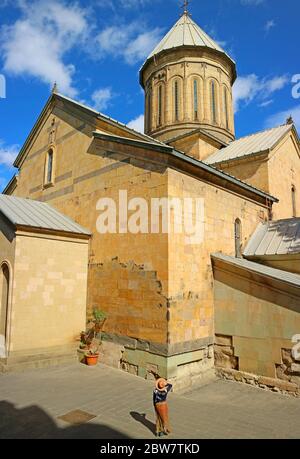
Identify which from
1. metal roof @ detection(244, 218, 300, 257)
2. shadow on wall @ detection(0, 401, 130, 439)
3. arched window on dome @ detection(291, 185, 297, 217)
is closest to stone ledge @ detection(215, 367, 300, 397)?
metal roof @ detection(244, 218, 300, 257)

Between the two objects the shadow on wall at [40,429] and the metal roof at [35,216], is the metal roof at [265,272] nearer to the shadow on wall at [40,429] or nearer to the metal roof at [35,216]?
the metal roof at [35,216]

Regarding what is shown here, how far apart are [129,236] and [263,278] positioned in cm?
350

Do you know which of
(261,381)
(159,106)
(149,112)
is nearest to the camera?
(261,381)

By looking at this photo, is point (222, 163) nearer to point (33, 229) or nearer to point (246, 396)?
point (33, 229)

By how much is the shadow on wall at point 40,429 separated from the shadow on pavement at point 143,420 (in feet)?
1.57

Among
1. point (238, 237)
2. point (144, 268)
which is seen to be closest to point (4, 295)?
point (144, 268)

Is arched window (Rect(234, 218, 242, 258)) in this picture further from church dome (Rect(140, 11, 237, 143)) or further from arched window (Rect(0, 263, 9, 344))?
church dome (Rect(140, 11, 237, 143))

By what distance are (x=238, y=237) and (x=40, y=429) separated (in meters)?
7.53

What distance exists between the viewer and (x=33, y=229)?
9086 mm

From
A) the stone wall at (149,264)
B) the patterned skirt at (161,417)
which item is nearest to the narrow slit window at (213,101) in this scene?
the stone wall at (149,264)

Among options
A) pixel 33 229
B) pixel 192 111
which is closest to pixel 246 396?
pixel 33 229

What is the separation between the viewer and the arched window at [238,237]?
402 inches

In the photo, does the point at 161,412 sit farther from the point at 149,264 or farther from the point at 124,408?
the point at 149,264

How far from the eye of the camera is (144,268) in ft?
26.4
